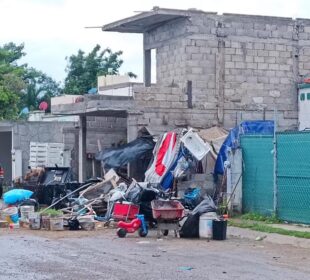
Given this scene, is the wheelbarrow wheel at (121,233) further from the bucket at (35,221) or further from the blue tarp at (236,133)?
the blue tarp at (236,133)

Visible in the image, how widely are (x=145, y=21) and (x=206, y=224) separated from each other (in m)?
11.5

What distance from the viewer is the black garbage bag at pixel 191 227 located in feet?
60.8

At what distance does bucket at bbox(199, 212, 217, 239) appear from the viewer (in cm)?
1828

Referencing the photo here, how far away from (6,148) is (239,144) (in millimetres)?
24105

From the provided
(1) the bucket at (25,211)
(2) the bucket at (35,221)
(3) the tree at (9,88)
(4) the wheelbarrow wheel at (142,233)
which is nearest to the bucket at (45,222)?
(2) the bucket at (35,221)

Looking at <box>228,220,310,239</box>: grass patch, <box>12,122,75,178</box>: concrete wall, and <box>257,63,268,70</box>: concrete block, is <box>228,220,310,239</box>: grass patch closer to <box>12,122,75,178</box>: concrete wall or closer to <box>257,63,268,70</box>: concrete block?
<box>257,63,268,70</box>: concrete block

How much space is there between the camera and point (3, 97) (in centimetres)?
4503

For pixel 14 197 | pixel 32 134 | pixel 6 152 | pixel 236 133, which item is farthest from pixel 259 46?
pixel 6 152

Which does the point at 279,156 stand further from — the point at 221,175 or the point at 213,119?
the point at 213,119

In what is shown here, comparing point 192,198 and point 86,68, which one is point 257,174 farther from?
point 86,68

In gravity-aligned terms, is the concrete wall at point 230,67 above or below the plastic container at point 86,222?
above

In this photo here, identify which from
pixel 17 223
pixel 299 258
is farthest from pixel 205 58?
pixel 299 258

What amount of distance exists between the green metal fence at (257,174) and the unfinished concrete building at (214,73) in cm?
484

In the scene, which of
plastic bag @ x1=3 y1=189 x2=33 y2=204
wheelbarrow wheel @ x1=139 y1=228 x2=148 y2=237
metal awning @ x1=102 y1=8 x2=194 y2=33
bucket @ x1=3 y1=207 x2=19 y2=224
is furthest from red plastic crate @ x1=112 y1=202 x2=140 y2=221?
metal awning @ x1=102 y1=8 x2=194 y2=33
